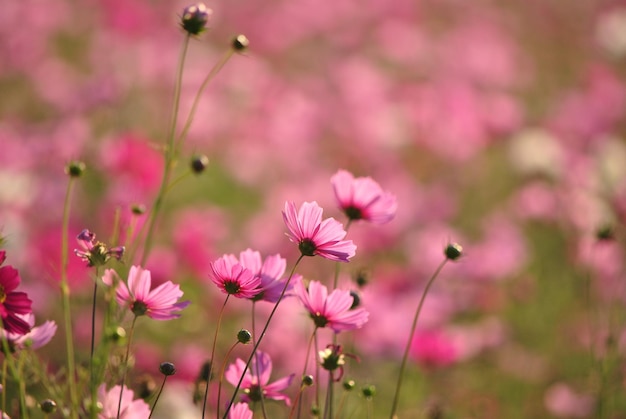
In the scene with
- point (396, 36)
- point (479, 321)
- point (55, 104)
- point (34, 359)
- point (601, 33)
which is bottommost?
point (34, 359)

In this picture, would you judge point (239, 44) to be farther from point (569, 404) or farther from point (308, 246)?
point (569, 404)

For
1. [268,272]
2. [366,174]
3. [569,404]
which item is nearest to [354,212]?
[268,272]

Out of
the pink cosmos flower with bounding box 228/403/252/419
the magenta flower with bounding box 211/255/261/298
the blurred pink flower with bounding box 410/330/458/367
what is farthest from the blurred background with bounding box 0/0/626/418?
the pink cosmos flower with bounding box 228/403/252/419

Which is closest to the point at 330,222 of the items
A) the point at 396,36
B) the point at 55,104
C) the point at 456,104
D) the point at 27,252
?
the point at 27,252

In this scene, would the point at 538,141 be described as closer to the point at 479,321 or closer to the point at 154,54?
the point at 479,321

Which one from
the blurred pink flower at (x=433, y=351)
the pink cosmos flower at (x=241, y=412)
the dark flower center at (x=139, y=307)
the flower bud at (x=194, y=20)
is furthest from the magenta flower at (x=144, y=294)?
the blurred pink flower at (x=433, y=351)

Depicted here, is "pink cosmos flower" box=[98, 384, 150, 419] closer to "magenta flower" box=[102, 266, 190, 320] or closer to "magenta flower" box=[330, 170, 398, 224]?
"magenta flower" box=[102, 266, 190, 320]
